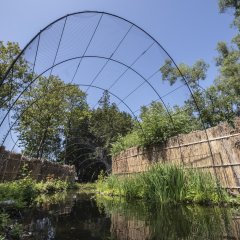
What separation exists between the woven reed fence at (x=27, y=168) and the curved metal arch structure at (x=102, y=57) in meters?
3.36

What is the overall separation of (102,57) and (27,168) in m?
9.96

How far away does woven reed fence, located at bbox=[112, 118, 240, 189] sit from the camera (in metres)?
6.86

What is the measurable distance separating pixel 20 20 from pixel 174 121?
630 cm

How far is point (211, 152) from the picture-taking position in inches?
294

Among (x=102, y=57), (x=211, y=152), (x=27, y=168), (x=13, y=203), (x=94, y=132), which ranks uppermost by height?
(x=94, y=132)

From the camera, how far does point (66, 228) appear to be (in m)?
4.78

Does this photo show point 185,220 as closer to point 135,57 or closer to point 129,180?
point 129,180

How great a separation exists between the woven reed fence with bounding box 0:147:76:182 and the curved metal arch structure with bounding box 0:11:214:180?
3364mm

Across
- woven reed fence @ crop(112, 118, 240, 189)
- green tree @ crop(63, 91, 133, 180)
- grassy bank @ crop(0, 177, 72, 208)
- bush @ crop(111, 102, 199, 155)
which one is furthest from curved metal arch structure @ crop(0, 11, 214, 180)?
green tree @ crop(63, 91, 133, 180)

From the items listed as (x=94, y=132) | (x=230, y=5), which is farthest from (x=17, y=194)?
(x=94, y=132)

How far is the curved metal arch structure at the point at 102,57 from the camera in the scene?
7.27 m

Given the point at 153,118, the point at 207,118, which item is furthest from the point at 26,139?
the point at 153,118

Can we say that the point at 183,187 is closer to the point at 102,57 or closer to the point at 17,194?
the point at 17,194

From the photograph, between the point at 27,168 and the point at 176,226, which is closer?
the point at 176,226
